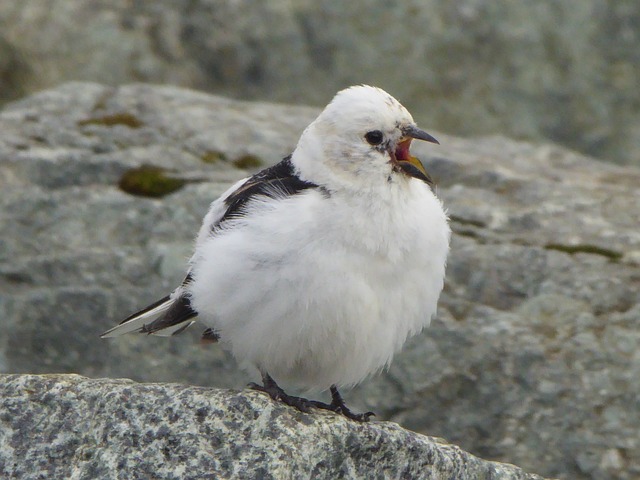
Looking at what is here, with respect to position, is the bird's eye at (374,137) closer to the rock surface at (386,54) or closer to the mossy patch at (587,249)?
the mossy patch at (587,249)

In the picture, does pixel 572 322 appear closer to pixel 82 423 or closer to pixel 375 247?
pixel 375 247

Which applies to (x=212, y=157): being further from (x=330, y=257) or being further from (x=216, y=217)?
A: (x=330, y=257)

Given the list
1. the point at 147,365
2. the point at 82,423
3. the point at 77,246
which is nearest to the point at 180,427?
the point at 82,423

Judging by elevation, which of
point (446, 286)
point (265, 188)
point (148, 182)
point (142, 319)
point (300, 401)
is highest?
point (265, 188)

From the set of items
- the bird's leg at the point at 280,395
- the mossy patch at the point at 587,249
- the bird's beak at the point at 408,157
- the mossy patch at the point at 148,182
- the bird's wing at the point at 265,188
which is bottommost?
the mossy patch at the point at 148,182

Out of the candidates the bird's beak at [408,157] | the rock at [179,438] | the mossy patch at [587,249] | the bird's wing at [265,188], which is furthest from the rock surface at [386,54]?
the rock at [179,438]

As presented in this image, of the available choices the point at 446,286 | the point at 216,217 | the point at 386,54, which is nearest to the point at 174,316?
the point at 216,217

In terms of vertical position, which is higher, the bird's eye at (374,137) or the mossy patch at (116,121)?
the bird's eye at (374,137)
